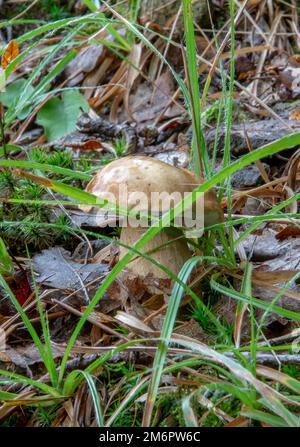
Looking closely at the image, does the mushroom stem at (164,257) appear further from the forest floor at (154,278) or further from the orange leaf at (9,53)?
the orange leaf at (9,53)

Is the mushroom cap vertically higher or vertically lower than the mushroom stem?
higher

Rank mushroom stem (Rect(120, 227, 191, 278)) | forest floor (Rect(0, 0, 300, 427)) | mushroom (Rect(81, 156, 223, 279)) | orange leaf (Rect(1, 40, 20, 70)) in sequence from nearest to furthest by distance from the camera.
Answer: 1. forest floor (Rect(0, 0, 300, 427))
2. mushroom (Rect(81, 156, 223, 279))
3. mushroom stem (Rect(120, 227, 191, 278))
4. orange leaf (Rect(1, 40, 20, 70))

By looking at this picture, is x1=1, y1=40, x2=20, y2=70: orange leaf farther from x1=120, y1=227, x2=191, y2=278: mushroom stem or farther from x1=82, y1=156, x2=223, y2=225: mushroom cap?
x1=120, y1=227, x2=191, y2=278: mushroom stem

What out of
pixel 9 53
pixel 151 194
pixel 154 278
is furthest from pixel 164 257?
pixel 9 53

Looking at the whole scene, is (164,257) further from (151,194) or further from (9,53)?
(9,53)

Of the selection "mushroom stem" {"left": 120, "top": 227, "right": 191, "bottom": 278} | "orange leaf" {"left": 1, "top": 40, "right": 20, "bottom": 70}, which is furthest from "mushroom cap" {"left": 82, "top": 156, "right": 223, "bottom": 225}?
"orange leaf" {"left": 1, "top": 40, "right": 20, "bottom": 70}

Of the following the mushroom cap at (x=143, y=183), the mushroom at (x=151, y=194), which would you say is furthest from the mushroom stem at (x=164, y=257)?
the mushroom cap at (x=143, y=183)

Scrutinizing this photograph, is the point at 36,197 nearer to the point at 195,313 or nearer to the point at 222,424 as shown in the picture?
the point at 195,313

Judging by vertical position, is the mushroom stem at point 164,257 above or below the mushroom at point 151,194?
below

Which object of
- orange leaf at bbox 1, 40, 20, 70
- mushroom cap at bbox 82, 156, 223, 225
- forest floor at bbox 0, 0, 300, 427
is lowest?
forest floor at bbox 0, 0, 300, 427
